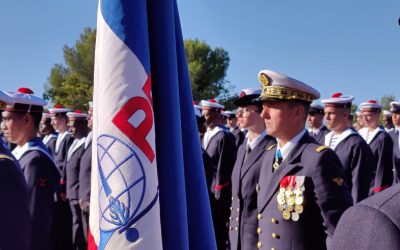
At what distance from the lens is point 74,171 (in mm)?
8133

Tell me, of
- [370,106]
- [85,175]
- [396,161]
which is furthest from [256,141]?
[370,106]

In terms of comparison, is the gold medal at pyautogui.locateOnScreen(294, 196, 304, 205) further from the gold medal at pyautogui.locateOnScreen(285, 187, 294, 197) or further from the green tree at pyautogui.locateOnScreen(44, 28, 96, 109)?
the green tree at pyautogui.locateOnScreen(44, 28, 96, 109)

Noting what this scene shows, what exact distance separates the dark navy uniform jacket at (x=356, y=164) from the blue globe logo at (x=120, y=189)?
5443 mm

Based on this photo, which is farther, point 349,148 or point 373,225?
point 349,148

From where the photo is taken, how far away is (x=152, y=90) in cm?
178

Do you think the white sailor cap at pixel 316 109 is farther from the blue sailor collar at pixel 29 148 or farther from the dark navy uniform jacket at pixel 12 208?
the dark navy uniform jacket at pixel 12 208

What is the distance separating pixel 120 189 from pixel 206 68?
5369 cm

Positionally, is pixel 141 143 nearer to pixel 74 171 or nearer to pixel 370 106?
pixel 74 171

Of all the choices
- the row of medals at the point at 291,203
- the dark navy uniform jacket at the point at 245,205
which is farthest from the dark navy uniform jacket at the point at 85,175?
the row of medals at the point at 291,203

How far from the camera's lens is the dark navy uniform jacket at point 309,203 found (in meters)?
3.03

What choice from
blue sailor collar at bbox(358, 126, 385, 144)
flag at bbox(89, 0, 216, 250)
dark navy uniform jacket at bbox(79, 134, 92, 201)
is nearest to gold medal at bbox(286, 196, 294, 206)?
flag at bbox(89, 0, 216, 250)

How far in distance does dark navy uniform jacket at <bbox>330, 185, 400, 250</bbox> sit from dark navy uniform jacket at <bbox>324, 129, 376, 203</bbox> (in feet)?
19.0

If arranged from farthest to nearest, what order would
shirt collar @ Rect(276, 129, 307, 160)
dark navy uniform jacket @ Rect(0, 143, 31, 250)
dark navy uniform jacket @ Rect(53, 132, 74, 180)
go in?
1. dark navy uniform jacket @ Rect(53, 132, 74, 180)
2. shirt collar @ Rect(276, 129, 307, 160)
3. dark navy uniform jacket @ Rect(0, 143, 31, 250)

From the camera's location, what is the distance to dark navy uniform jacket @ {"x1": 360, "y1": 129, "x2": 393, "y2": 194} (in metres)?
8.01
